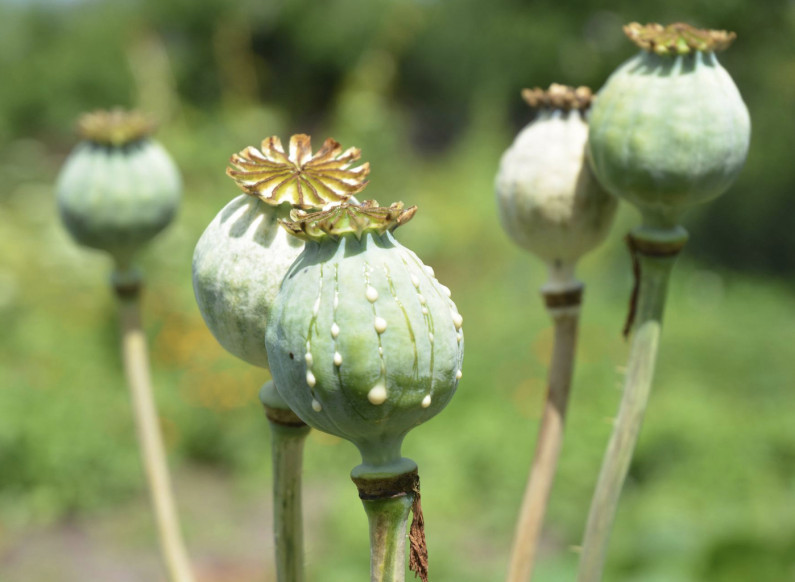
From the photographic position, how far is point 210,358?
18.0ft

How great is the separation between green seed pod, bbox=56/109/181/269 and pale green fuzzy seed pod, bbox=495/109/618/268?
22.4 inches

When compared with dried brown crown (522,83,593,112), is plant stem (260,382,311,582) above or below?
below

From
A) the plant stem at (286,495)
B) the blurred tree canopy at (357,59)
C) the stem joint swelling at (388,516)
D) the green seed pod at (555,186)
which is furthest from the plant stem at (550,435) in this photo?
the blurred tree canopy at (357,59)

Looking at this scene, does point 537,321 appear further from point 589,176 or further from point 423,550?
point 423,550

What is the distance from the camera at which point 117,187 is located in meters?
1.49

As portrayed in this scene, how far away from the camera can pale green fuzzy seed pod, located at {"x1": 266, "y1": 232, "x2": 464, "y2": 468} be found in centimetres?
75

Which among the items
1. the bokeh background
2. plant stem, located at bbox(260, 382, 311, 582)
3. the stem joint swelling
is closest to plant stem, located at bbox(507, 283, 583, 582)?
plant stem, located at bbox(260, 382, 311, 582)

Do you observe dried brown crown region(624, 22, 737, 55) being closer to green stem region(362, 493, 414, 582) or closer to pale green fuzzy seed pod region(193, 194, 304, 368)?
pale green fuzzy seed pod region(193, 194, 304, 368)

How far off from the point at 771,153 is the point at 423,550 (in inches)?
287

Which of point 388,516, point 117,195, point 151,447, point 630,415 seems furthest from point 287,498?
point 117,195

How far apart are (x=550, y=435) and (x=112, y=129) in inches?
33.0

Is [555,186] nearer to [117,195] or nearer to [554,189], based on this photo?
[554,189]

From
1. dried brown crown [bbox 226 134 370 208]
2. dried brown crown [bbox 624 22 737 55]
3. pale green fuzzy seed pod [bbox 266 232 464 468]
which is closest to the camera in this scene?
pale green fuzzy seed pod [bbox 266 232 464 468]

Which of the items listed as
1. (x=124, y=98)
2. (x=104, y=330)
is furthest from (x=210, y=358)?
(x=124, y=98)
